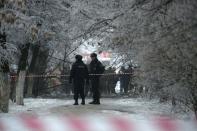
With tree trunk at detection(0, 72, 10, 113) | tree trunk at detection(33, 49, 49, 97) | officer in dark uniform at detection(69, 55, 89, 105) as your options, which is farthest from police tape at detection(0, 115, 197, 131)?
tree trunk at detection(33, 49, 49, 97)

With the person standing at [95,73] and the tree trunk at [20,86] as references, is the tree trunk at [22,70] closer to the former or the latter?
the tree trunk at [20,86]

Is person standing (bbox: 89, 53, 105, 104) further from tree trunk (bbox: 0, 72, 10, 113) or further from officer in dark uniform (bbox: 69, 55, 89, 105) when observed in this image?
tree trunk (bbox: 0, 72, 10, 113)

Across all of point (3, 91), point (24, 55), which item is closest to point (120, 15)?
point (3, 91)

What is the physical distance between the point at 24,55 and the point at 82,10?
295cm

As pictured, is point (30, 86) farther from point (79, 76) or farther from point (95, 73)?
point (79, 76)

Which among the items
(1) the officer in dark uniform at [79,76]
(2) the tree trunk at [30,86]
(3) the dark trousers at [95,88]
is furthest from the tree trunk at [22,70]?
(2) the tree trunk at [30,86]

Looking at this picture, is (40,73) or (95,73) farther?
(40,73)

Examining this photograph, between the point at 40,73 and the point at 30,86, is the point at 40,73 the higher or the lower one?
the higher one

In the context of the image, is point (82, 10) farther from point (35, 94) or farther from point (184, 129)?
point (184, 129)

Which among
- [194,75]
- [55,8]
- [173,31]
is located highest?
[55,8]

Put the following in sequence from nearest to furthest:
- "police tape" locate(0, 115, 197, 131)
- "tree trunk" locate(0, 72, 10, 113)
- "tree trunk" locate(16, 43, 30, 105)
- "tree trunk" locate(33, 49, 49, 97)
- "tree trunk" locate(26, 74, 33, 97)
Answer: "police tape" locate(0, 115, 197, 131) < "tree trunk" locate(0, 72, 10, 113) < "tree trunk" locate(16, 43, 30, 105) < "tree trunk" locate(26, 74, 33, 97) < "tree trunk" locate(33, 49, 49, 97)

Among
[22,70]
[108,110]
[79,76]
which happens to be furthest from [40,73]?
[108,110]

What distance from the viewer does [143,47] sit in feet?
49.4

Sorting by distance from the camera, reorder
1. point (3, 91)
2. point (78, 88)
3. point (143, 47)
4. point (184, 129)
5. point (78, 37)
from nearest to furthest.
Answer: point (184, 129), point (143, 47), point (3, 91), point (78, 88), point (78, 37)
